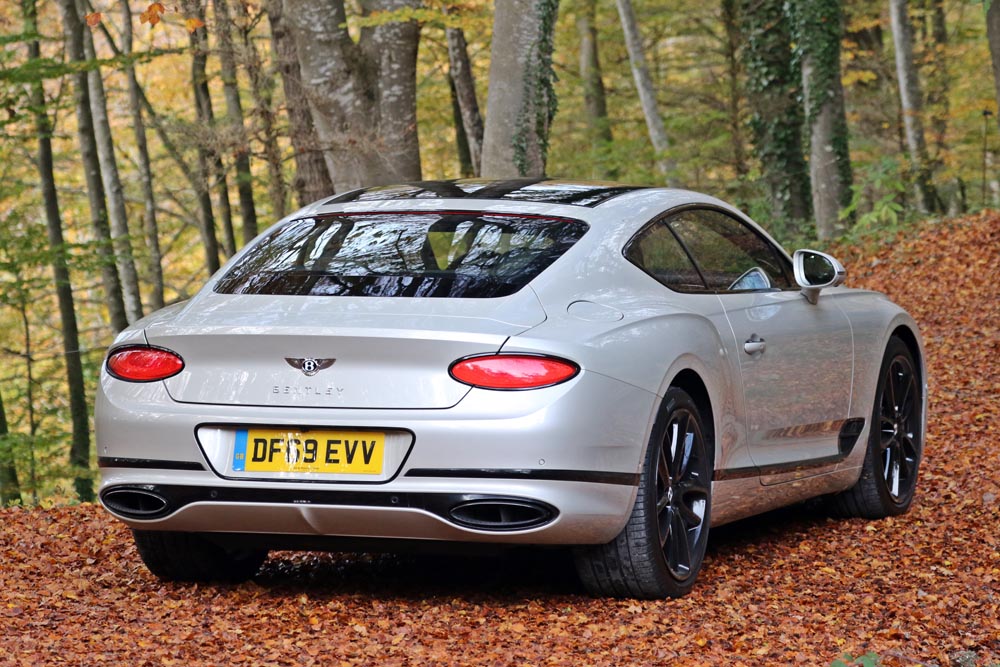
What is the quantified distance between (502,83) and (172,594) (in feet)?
27.5

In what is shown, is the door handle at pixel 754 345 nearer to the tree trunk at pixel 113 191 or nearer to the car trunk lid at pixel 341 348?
the car trunk lid at pixel 341 348

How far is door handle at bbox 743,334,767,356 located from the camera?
A: 211 inches

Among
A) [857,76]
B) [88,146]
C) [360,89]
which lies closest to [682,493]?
[360,89]

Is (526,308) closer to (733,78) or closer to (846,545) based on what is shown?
(846,545)

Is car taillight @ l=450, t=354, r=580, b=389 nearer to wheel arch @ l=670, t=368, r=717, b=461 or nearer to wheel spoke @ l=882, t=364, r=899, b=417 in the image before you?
wheel arch @ l=670, t=368, r=717, b=461

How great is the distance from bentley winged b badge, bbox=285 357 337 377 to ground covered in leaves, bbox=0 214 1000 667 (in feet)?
2.79

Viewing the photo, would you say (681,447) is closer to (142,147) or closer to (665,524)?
(665,524)

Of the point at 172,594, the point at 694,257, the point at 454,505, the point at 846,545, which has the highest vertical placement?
the point at 694,257

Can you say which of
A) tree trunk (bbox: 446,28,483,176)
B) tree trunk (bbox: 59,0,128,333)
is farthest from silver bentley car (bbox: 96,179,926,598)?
tree trunk (bbox: 446,28,483,176)

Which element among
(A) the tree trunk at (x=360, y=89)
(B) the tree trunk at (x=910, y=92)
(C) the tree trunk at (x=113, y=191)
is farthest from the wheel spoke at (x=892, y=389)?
(C) the tree trunk at (x=113, y=191)

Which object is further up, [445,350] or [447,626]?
[445,350]

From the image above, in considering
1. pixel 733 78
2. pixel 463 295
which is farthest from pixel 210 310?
pixel 733 78

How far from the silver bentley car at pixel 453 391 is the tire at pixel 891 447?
133cm

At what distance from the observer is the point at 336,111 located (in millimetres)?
12289
